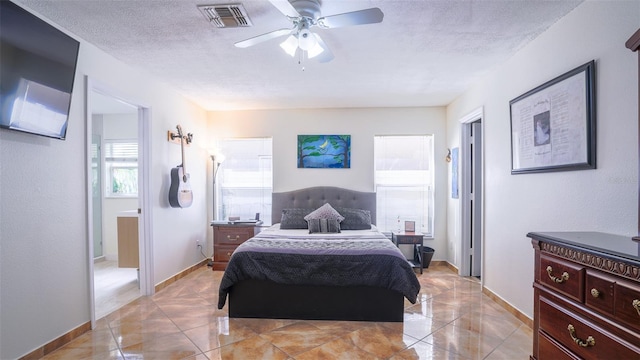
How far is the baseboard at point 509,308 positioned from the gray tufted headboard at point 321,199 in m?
1.89

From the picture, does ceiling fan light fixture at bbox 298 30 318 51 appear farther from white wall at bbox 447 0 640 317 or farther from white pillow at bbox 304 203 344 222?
white pillow at bbox 304 203 344 222

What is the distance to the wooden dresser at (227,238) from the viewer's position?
15.2ft

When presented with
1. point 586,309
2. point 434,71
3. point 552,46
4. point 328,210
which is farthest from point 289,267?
point 552,46

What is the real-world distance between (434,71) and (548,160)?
1.53m

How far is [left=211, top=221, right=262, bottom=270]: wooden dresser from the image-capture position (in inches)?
183

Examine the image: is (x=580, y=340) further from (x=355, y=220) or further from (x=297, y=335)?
(x=355, y=220)

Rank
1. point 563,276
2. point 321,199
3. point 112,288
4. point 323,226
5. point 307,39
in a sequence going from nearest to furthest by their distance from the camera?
point 563,276 → point 307,39 → point 112,288 → point 323,226 → point 321,199

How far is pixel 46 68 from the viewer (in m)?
2.14

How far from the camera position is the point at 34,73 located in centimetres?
205

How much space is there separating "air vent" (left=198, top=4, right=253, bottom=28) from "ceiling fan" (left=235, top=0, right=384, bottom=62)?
18cm

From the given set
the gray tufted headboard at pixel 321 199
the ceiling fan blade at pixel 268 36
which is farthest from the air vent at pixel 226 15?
the gray tufted headboard at pixel 321 199

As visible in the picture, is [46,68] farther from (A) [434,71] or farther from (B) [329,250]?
(A) [434,71]

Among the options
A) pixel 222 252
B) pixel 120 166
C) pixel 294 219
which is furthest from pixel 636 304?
pixel 120 166

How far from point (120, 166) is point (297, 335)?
4.67 meters
